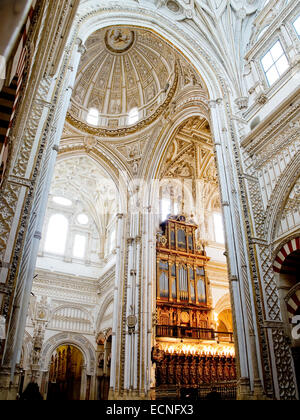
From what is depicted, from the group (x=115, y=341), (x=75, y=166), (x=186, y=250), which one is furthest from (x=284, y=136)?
(x=75, y=166)

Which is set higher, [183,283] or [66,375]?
[183,283]

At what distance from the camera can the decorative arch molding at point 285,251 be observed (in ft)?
28.9

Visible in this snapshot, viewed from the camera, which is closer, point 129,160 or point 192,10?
point 192,10

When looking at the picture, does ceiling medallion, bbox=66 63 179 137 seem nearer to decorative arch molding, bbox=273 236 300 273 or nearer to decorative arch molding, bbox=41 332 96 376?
decorative arch molding, bbox=273 236 300 273

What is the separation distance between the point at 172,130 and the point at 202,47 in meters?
4.37

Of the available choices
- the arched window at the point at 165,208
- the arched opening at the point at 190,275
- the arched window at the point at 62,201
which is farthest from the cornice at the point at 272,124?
the arched window at the point at 62,201

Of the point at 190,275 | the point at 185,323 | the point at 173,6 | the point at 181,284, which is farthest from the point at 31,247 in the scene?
the point at 173,6

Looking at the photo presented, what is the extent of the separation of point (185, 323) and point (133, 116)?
11.8 m

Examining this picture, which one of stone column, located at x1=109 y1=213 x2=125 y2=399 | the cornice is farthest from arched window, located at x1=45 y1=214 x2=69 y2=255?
the cornice

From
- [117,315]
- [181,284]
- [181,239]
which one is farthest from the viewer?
[181,239]

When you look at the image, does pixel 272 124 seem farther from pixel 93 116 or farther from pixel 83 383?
pixel 83 383

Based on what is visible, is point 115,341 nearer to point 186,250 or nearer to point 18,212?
point 186,250

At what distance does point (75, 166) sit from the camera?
20859 millimetres

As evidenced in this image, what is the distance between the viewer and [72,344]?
19219 millimetres
